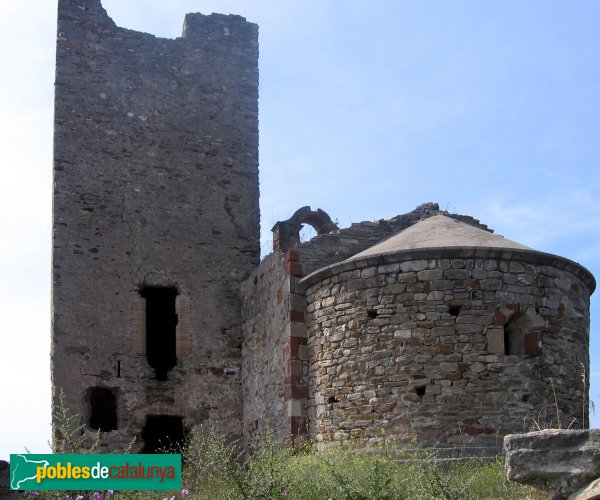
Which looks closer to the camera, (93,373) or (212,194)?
(93,373)

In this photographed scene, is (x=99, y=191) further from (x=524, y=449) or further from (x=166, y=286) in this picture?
(x=524, y=449)

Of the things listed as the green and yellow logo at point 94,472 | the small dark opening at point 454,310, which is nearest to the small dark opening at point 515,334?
the small dark opening at point 454,310

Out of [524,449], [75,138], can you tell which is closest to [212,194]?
[75,138]

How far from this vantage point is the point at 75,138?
606 inches

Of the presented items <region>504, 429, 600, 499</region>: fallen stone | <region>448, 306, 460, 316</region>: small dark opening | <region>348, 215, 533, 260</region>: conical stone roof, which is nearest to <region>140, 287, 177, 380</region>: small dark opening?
<region>348, 215, 533, 260</region>: conical stone roof

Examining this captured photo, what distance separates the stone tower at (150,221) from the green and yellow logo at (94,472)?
3.82 meters

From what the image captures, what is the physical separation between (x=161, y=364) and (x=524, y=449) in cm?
875

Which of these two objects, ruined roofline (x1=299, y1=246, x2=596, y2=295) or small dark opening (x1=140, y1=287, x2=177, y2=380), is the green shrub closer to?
ruined roofline (x1=299, y1=246, x2=596, y2=295)

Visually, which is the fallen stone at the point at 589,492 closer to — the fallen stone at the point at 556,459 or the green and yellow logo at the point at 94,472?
the fallen stone at the point at 556,459

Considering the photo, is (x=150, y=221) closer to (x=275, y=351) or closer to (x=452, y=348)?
(x=275, y=351)

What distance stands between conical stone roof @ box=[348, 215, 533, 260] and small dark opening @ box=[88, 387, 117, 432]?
484cm

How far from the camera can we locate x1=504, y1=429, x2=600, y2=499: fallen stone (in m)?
6.89

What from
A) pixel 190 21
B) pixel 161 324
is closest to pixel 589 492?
pixel 161 324

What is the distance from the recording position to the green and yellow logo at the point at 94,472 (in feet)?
30.6
